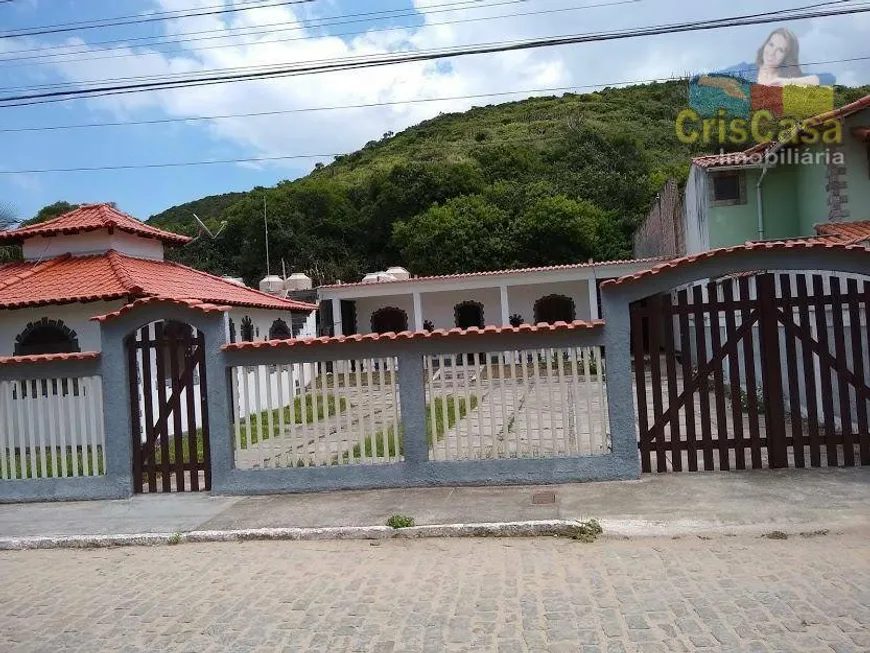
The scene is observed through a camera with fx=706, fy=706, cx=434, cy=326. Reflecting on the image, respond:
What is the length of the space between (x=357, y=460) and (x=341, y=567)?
87.7 inches

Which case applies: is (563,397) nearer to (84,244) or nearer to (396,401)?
(396,401)

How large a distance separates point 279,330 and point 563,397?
45.9 ft

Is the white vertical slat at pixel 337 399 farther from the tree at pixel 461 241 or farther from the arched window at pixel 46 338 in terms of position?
the tree at pixel 461 241

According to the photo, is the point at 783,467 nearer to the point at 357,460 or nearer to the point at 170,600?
the point at 357,460

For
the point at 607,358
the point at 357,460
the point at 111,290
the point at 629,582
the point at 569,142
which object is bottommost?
the point at 629,582

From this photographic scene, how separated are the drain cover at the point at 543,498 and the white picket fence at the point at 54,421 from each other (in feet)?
15.7

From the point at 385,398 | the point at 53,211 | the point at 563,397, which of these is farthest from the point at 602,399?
the point at 53,211

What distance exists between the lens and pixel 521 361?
7336mm

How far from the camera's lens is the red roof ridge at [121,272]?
12.6 meters

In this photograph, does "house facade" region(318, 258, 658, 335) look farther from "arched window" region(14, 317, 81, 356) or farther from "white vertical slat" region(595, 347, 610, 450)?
→ "white vertical slat" region(595, 347, 610, 450)

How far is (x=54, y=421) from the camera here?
313 inches

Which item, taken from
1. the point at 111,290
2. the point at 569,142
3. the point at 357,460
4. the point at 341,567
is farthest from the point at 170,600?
the point at 569,142

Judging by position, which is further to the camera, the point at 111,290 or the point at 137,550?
the point at 111,290

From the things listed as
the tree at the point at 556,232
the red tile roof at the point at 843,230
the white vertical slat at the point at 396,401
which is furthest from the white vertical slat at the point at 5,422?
the tree at the point at 556,232
